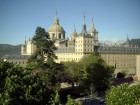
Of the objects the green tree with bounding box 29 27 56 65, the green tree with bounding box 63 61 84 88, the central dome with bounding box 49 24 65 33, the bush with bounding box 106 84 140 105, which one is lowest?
the bush with bounding box 106 84 140 105

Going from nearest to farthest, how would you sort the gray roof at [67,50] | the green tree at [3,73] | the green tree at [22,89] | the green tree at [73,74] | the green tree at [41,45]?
the green tree at [22,89]
the green tree at [3,73]
the green tree at [41,45]
the green tree at [73,74]
the gray roof at [67,50]

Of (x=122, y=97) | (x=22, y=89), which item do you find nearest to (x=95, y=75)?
(x=122, y=97)

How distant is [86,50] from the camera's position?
319 ft

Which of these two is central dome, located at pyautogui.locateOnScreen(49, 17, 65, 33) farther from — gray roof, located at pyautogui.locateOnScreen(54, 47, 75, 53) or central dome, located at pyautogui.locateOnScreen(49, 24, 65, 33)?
gray roof, located at pyautogui.locateOnScreen(54, 47, 75, 53)

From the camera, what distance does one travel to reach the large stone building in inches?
3861

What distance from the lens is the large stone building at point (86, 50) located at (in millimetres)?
98062

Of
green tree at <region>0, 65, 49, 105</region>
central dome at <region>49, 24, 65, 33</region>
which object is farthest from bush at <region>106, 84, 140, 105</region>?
central dome at <region>49, 24, 65, 33</region>


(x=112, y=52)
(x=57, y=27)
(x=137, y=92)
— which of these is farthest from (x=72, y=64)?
(x=57, y=27)

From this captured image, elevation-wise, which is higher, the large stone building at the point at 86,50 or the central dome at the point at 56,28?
the central dome at the point at 56,28

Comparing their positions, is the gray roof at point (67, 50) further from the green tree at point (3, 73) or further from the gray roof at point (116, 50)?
the green tree at point (3, 73)

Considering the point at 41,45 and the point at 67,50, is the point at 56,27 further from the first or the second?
the point at 41,45

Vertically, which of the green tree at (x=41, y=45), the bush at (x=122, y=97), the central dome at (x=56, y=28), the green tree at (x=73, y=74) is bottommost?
the bush at (x=122, y=97)

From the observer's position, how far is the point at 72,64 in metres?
60.9

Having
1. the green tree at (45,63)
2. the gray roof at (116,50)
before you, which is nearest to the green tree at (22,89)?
the green tree at (45,63)
